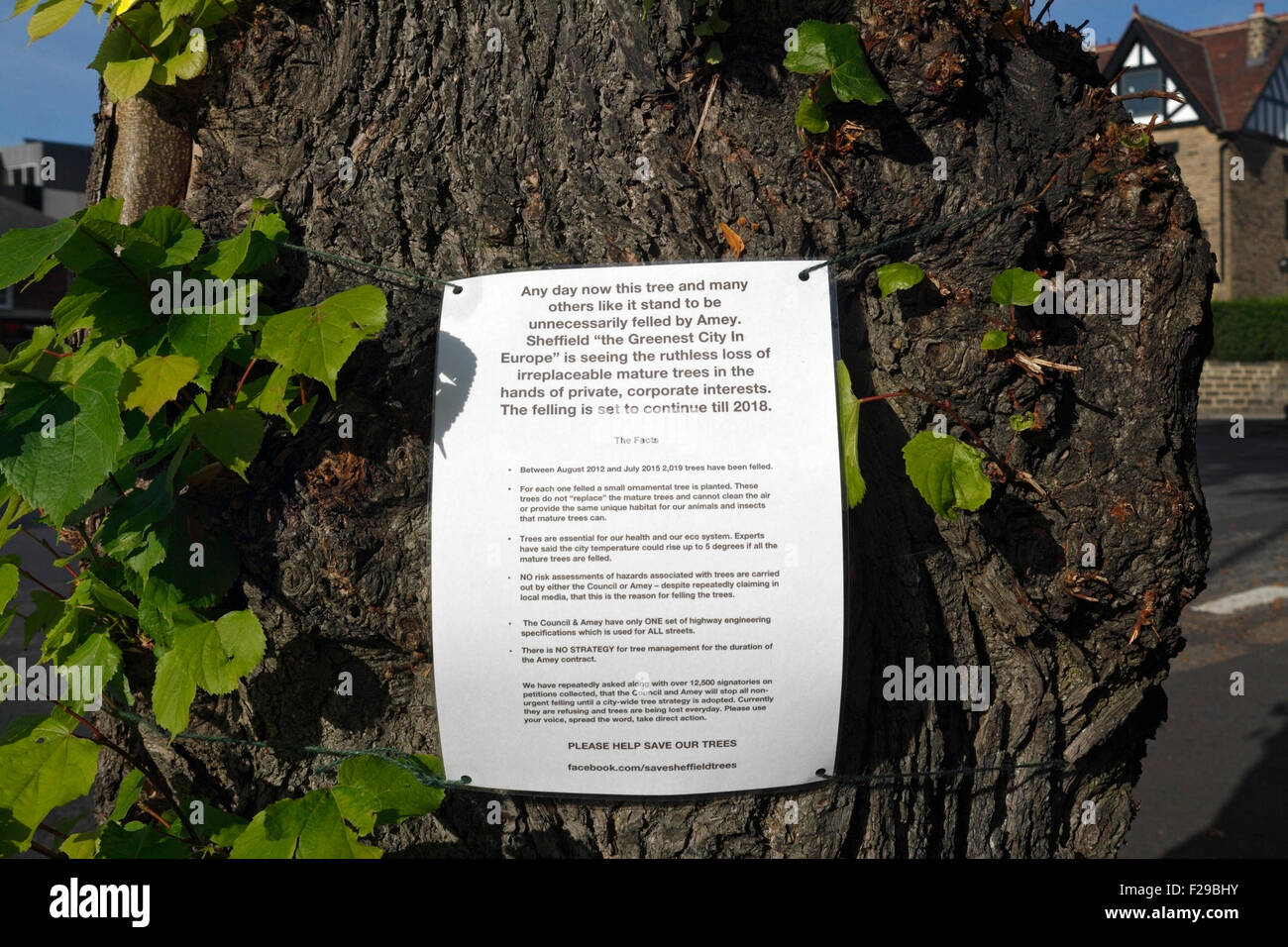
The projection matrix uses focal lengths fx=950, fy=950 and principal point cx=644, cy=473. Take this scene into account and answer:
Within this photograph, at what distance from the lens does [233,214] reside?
1.70 metres

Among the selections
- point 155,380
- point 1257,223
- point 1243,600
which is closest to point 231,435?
point 155,380

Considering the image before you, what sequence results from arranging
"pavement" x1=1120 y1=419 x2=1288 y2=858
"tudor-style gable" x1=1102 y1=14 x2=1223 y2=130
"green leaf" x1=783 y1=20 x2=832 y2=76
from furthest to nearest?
1. "tudor-style gable" x1=1102 y1=14 x2=1223 y2=130
2. "pavement" x1=1120 y1=419 x2=1288 y2=858
3. "green leaf" x1=783 y1=20 x2=832 y2=76

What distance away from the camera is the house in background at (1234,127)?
2883cm

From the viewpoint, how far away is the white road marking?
292 inches

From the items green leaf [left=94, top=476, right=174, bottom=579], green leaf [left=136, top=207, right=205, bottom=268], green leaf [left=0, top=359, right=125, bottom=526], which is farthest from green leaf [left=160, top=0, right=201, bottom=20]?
green leaf [left=94, top=476, right=174, bottom=579]

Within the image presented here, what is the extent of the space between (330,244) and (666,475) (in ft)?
2.33

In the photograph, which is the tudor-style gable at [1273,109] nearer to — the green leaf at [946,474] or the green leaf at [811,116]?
the green leaf at [811,116]

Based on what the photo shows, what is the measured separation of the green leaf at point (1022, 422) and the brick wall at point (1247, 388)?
28.5 meters

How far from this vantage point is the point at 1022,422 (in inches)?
64.2

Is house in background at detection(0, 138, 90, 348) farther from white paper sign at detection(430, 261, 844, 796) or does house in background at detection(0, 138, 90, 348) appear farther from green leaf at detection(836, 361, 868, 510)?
green leaf at detection(836, 361, 868, 510)

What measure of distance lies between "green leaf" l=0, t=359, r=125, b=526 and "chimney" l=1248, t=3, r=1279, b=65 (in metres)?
38.7

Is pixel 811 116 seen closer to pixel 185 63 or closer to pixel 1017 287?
pixel 1017 287

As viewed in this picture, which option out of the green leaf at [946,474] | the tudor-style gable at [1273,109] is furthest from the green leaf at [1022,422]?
the tudor-style gable at [1273,109]

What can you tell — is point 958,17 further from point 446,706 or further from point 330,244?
point 446,706
